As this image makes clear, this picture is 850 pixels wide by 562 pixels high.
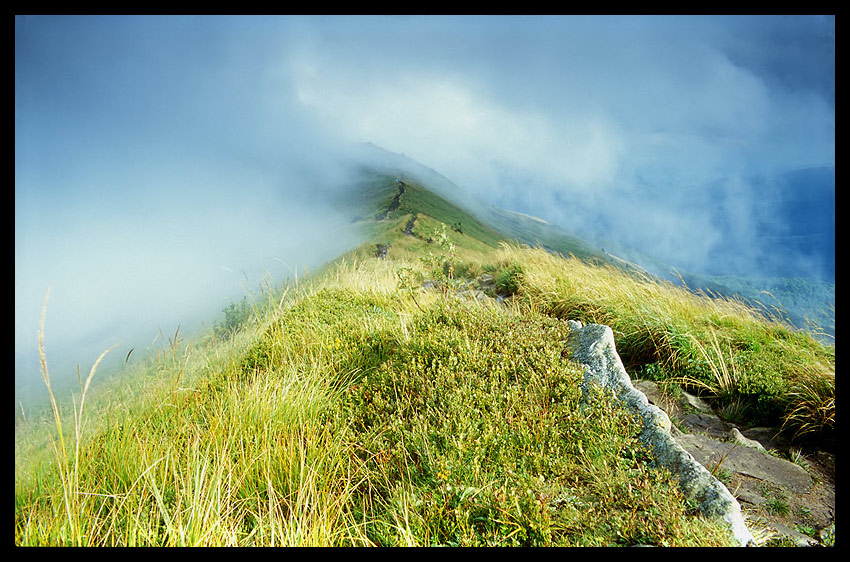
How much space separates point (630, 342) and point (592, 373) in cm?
219

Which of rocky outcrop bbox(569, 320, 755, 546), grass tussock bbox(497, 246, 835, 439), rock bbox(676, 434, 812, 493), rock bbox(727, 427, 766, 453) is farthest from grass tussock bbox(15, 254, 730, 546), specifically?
grass tussock bbox(497, 246, 835, 439)

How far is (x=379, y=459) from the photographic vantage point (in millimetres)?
3549

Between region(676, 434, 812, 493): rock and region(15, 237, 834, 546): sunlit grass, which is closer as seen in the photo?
region(15, 237, 834, 546): sunlit grass

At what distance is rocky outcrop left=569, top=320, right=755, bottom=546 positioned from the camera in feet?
9.52

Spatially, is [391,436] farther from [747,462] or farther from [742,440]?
[742,440]

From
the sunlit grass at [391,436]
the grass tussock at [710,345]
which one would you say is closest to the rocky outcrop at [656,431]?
the sunlit grass at [391,436]

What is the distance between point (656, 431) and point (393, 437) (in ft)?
6.58

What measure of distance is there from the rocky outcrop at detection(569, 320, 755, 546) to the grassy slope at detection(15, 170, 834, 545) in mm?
142

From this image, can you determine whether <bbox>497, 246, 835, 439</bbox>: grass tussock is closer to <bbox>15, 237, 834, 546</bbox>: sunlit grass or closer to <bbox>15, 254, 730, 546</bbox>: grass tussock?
<bbox>15, 237, 834, 546</bbox>: sunlit grass

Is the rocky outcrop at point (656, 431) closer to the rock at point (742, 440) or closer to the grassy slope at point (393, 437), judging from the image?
the grassy slope at point (393, 437)

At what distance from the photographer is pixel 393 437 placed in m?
3.76

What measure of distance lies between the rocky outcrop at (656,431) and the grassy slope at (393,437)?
142 mm

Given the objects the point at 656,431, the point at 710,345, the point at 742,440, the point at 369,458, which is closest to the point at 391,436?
the point at 369,458
